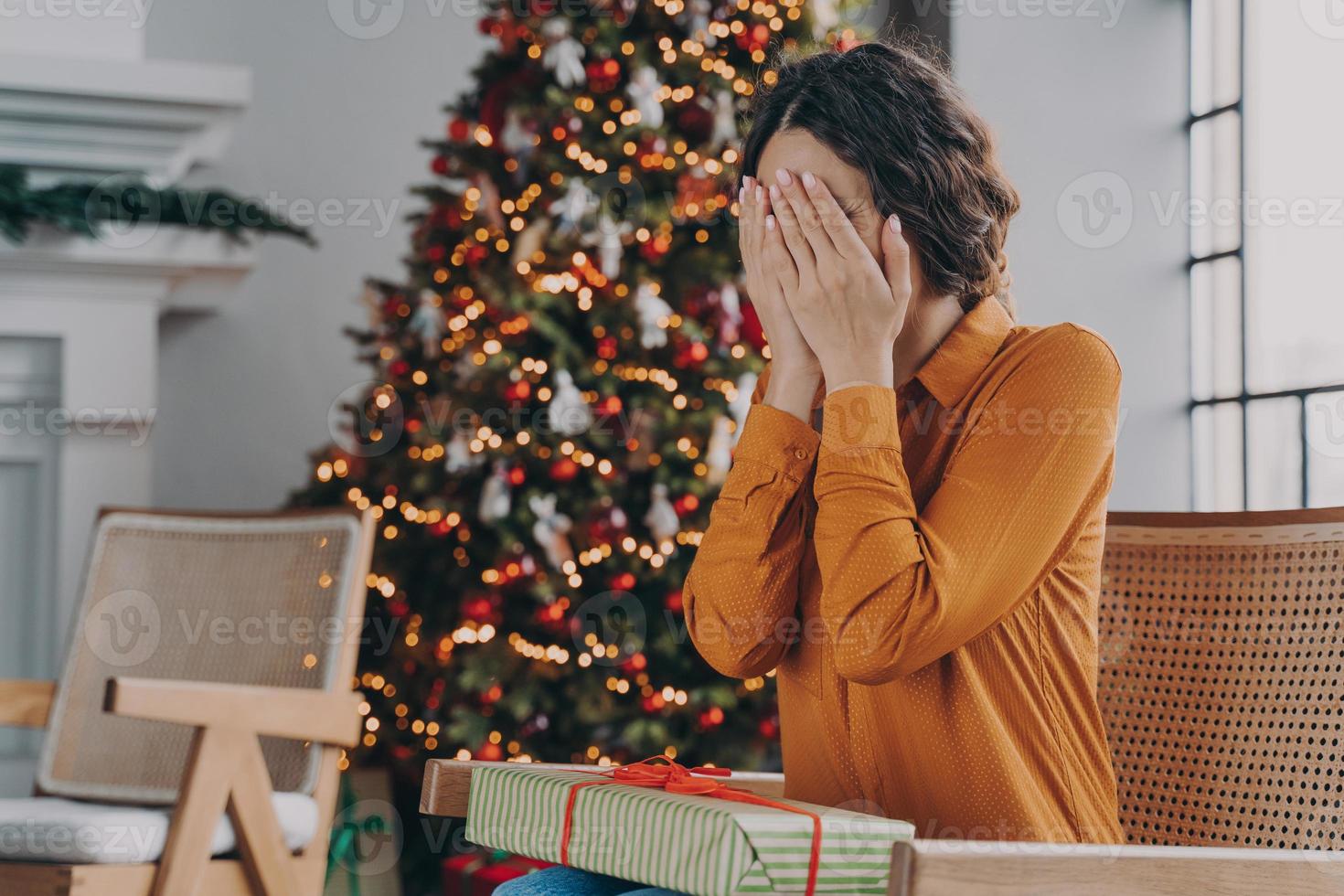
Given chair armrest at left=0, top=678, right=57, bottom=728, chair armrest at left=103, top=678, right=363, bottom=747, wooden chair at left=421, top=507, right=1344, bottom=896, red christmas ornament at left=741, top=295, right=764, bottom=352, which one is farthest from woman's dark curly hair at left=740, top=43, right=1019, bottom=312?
chair armrest at left=0, top=678, right=57, bottom=728

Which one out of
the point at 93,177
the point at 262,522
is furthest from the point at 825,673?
the point at 93,177

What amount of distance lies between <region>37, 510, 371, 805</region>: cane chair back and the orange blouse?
45.0 inches

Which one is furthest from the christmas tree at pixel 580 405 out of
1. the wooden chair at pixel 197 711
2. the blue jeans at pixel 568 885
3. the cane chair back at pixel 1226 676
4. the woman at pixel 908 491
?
the blue jeans at pixel 568 885

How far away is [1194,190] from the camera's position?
268cm

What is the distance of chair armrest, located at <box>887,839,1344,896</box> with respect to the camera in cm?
73

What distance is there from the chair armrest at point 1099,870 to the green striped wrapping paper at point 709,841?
5cm

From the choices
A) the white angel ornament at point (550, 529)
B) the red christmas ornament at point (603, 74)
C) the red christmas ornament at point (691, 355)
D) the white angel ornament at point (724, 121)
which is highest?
the red christmas ornament at point (603, 74)

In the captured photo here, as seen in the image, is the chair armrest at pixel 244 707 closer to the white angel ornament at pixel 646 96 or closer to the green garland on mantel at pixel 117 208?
the white angel ornament at pixel 646 96

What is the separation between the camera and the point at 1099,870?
796mm

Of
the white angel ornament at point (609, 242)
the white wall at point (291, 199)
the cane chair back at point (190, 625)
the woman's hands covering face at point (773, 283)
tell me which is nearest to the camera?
the woman's hands covering face at point (773, 283)

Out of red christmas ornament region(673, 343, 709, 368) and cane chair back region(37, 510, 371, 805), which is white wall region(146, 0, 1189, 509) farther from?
red christmas ornament region(673, 343, 709, 368)

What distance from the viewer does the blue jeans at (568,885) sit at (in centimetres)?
99

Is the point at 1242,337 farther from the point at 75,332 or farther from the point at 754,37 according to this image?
the point at 75,332

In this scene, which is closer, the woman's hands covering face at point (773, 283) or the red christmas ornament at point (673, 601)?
the woman's hands covering face at point (773, 283)
